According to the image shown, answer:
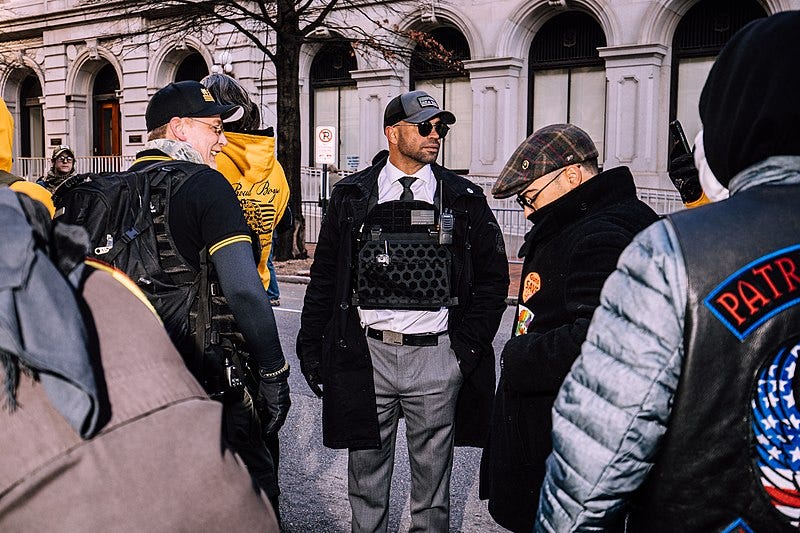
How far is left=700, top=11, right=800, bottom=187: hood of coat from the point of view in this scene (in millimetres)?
1703

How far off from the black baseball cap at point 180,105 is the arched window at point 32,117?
30678 mm

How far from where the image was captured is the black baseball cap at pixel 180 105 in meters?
3.52

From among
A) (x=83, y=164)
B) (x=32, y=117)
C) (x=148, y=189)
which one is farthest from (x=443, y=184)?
(x=32, y=117)

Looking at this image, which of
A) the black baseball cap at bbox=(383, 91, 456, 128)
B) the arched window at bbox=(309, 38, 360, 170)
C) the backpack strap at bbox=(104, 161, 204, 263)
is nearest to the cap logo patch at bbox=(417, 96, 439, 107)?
the black baseball cap at bbox=(383, 91, 456, 128)

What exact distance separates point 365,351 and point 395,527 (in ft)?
4.13

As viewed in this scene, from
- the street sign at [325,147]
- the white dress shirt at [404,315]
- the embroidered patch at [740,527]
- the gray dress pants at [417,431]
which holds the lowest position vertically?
the gray dress pants at [417,431]

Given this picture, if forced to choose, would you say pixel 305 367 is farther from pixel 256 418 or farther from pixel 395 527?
pixel 395 527

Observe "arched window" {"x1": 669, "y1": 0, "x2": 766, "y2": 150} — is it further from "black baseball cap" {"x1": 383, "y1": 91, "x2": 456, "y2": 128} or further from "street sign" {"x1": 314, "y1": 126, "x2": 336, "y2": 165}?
"black baseball cap" {"x1": 383, "y1": 91, "x2": 456, "y2": 128}

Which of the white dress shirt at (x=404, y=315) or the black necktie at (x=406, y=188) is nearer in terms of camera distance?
the white dress shirt at (x=404, y=315)

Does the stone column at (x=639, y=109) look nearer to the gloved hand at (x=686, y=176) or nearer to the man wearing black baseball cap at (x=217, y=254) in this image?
the gloved hand at (x=686, y=176)

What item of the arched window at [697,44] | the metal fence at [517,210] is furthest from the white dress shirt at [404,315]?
the arched window at [697,44]

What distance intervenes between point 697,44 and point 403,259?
16711 millimetres

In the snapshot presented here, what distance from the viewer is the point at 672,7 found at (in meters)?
18.3

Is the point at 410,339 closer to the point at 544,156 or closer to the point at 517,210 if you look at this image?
the point at 544,156
